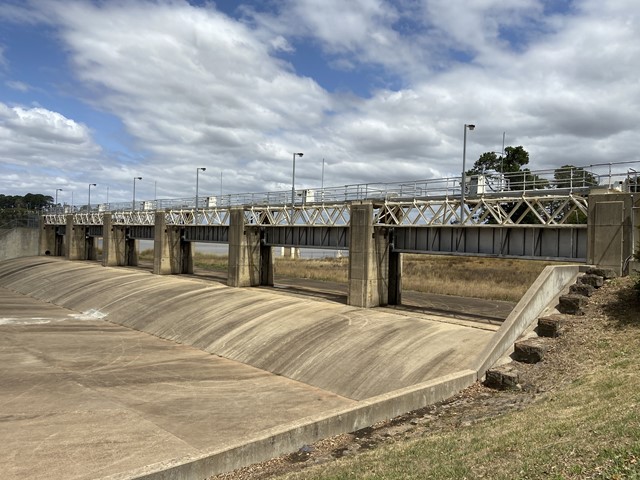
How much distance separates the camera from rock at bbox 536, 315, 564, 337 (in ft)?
57.0

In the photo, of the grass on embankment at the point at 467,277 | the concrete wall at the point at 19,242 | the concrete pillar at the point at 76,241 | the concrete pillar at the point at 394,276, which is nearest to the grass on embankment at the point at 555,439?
the concrete pillar at the point at 394,276

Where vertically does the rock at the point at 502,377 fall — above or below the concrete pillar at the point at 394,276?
below

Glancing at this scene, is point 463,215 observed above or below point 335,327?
above

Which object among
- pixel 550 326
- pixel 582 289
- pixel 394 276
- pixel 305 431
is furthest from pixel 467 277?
pixel 305 431

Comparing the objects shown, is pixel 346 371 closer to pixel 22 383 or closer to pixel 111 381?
pixel 111 381

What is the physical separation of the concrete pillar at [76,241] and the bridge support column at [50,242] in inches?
404

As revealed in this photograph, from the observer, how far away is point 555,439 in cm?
866

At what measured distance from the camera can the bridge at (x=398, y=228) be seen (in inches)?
828

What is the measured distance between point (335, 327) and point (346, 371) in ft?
15.6

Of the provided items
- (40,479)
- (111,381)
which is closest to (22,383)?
(111,381)

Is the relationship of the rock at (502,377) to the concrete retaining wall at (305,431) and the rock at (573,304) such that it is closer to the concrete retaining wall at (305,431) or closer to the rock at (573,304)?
the concrete retaining wall at (305,431)

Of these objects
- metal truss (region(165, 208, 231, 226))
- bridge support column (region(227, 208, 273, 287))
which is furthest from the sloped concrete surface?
metal truss (region(165, 208, 231, 226))

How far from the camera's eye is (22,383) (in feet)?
70.0

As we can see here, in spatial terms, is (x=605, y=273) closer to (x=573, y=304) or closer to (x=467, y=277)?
(x=573, y=304)
